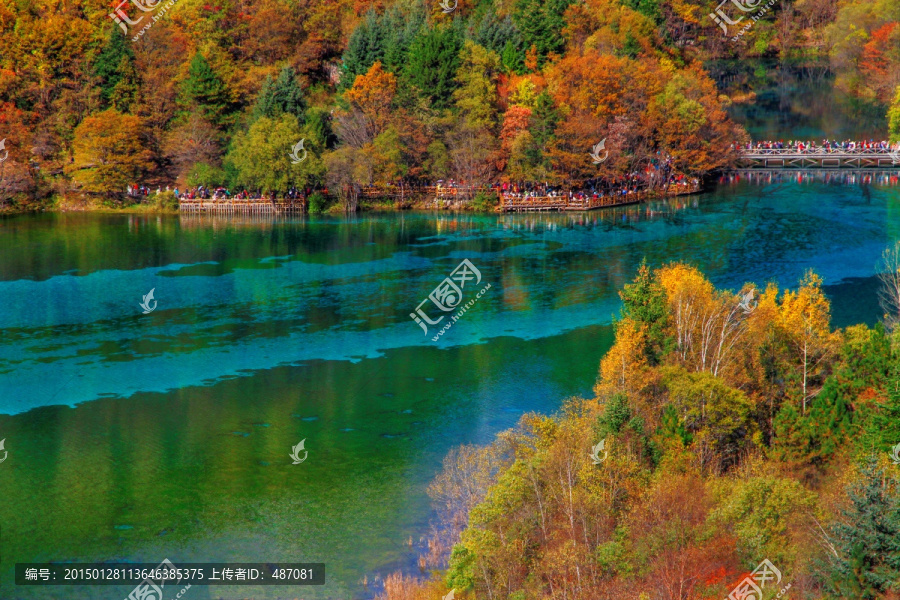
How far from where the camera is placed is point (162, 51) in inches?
2640

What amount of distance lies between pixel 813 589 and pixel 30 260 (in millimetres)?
41738

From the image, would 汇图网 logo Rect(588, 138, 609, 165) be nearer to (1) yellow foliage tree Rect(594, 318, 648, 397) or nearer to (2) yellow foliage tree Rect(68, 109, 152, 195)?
(2) yellow foliage tree Rect(68, 109, 152, 195)

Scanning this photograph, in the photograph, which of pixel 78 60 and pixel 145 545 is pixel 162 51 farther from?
pixel 145 545

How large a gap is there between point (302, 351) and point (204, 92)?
3142cm

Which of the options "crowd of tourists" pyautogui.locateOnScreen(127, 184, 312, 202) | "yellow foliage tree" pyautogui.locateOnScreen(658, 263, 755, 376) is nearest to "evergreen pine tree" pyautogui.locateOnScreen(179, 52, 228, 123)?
"crowd of tourists" pyautogui.locateOnScreen(127, 184, 312, 202)

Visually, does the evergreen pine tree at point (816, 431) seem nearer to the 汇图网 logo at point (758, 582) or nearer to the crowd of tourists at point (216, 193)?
the 汇图网 logo at point (758, 582)

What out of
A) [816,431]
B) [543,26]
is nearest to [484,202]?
[543,26]

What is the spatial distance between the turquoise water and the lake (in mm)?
104

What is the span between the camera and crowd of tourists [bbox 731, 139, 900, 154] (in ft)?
225

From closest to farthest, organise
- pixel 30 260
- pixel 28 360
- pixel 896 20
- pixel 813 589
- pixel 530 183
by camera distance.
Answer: pixel 813 589
pixel 28 360
pixel 30 260
pixel 530 183
pixel 896 20

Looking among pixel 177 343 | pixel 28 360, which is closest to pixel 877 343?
pixel 177 343

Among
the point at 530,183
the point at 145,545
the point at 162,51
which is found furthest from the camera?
the point at 162,51

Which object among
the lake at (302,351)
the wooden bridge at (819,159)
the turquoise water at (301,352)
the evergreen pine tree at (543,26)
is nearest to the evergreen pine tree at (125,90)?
the turquoise water at (301,352)

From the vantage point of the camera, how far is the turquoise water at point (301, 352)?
1003 inches
